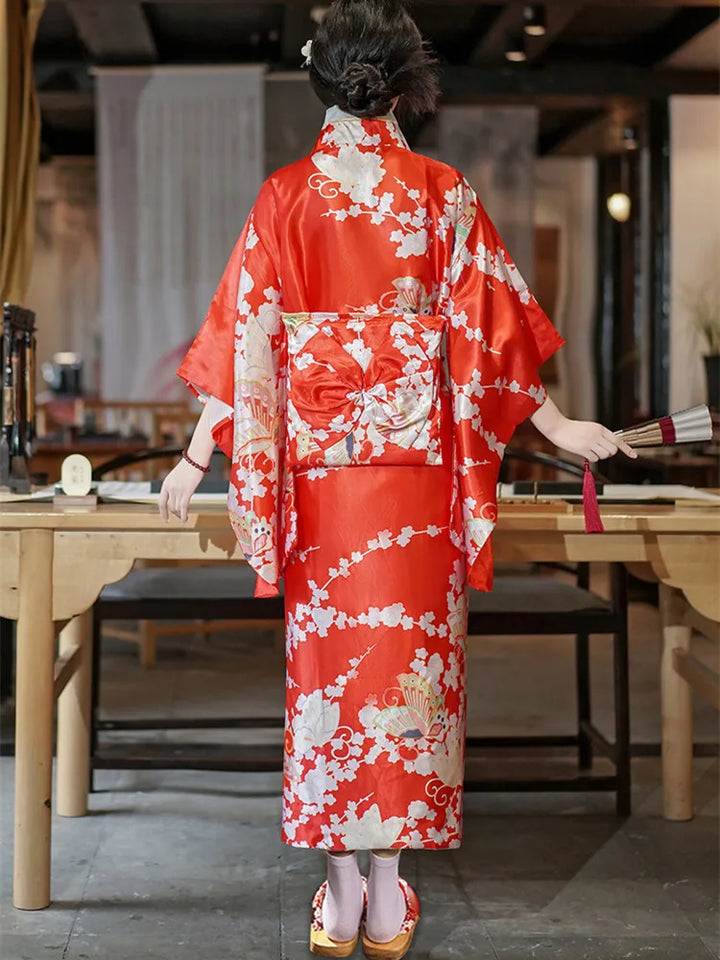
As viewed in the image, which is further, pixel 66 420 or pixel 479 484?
pixel 66 420

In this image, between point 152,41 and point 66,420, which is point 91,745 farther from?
point 66,420

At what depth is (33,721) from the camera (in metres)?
2.20

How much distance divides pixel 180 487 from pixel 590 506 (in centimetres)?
70

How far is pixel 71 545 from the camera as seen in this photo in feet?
7.16

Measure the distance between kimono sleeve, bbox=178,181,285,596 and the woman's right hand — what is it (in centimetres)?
7

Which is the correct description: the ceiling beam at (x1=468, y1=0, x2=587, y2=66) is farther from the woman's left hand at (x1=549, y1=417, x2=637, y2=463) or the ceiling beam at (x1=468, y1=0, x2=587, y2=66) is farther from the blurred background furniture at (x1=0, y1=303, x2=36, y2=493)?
the woman's left hand at (x1=549, y1=417, x2=637, y2=463)

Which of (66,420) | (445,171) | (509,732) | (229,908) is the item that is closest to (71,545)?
(229,908)

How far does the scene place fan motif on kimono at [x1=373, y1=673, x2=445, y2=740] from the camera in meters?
1.93

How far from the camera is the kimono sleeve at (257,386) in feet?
6.23

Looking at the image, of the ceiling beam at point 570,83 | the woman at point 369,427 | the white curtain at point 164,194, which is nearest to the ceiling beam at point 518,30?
the ceiling beam at point 570,83

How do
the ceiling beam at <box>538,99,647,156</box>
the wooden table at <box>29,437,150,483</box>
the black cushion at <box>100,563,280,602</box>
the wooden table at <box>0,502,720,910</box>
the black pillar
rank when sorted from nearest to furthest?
the wooden table at <box>0,502,720,910</box> < the black cushion at <box>100,563,280,602</box> < the wooden table at <box>29,437,150,483</box> < the black pillar < the ceiling beam at <box>538,99,647,156</box>

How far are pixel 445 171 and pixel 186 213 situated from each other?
6073 millimetres

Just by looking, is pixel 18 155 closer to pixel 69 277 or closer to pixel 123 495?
pixel 123 495

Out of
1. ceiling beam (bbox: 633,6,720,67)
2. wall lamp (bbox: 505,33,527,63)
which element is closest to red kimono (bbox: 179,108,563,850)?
ceiling beam (bbox: 633,6,720,67)
